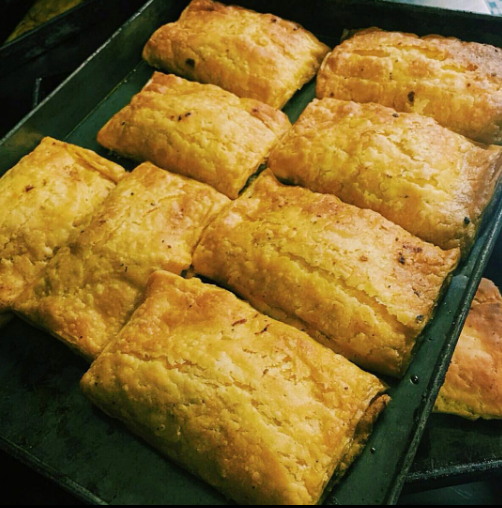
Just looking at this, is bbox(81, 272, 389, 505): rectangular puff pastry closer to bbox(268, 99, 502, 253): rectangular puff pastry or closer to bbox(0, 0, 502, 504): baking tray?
bbox(0, 0, 502, 504): baking tray

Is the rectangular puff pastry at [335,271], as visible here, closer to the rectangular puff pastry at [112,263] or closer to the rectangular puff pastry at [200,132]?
the rectangular puff pastry at [112,263]

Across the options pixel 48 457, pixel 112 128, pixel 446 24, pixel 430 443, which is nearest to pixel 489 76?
pixel 446 24

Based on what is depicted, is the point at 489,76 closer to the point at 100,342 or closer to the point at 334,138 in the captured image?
the point at 334,138

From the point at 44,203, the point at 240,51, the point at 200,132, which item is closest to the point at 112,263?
the point at 44,203

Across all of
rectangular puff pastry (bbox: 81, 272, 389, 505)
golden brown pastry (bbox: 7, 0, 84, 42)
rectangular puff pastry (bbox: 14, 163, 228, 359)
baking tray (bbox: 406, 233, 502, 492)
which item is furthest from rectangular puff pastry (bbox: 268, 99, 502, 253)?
golden brown pastry (bbox: 7, 0, 84, 42)

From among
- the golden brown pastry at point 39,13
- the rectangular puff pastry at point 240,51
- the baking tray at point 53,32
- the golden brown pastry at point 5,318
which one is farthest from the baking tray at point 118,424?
the golden brown pastry at point 39,13
